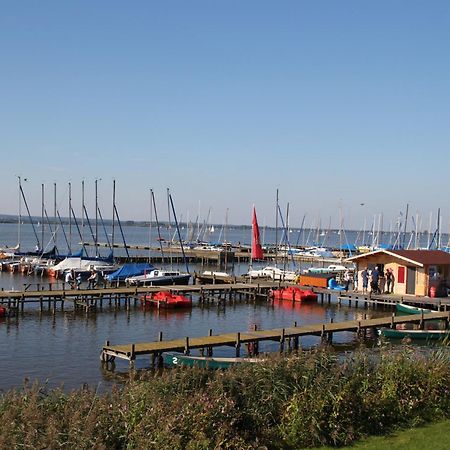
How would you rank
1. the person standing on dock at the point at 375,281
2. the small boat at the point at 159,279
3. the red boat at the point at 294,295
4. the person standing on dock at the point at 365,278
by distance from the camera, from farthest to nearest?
the small boat at the point at 159,279 < the red boat at the point at 294,295 < the person standing on dock at the point at 365,278 < the person standing on dock at the point at 375,281

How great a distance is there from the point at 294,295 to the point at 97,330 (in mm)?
19335

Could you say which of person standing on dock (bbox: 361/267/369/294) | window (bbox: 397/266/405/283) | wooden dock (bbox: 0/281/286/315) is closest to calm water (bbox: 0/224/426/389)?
wooden dock (bbox: 0/281/286/315)

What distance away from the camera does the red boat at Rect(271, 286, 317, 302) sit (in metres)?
51.7

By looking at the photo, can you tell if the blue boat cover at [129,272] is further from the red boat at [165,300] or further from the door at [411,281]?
the door at [411,281]

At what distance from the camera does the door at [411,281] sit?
47.0 meters

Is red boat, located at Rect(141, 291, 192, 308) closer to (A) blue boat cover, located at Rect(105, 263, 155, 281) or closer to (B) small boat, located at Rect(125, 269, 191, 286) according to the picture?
(B) small boat, located at Rect(125, 269, 191, 286)

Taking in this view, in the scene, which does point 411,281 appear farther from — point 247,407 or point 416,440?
point 247,407

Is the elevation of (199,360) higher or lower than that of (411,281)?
lower

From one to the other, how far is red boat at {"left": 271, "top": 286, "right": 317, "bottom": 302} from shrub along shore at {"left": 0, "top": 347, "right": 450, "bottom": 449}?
3370 centimetres

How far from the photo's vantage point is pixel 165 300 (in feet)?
154

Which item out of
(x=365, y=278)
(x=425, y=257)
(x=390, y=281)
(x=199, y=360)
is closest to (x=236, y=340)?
(x=199, y=360)

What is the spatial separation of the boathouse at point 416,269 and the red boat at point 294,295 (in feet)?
19.2

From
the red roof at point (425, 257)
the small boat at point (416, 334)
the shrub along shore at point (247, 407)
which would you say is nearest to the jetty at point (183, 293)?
the red roof at point (425, 257)

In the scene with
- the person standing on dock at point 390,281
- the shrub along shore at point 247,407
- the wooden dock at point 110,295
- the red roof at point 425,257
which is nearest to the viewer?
the shrub along shore at point 247,407
